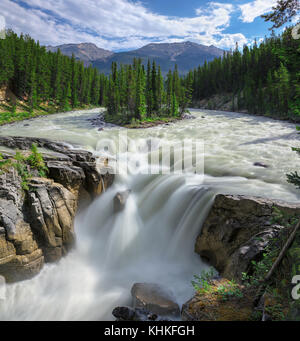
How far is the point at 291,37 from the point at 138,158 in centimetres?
1291

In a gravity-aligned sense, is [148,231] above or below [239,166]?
below

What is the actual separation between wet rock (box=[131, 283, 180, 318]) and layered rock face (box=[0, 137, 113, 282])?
148 inches

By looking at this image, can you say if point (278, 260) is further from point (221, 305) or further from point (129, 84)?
point (129, 84)

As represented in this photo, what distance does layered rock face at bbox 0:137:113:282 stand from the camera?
7.48 meters

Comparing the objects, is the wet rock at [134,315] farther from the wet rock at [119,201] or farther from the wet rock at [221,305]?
the wet rock at [119,201]

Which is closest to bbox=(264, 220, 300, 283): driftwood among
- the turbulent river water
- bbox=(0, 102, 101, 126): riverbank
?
the turbulent river water

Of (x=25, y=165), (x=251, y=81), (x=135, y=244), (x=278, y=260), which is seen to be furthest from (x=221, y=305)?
(x=251, y=81)

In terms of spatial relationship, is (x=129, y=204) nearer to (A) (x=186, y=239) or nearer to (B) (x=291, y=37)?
(A) (x=186, y=239)

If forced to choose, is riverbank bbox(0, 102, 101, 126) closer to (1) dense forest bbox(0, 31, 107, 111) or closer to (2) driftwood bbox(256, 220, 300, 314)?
(1) dense forest bbox(0, 31, 107, 111)

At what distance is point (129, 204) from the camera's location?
11.4 metres

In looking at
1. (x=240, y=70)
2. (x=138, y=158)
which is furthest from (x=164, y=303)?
(x=240, y=70)

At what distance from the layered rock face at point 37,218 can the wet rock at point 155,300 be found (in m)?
3.75

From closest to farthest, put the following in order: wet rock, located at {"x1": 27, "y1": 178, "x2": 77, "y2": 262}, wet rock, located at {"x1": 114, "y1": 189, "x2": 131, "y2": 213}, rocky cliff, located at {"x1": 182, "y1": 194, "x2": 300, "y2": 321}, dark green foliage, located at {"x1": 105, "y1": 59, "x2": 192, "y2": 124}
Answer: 1. rocky cliff, located at {"x1": 182, "y1": 194, "x2": 300, "y2": 321}
2. wet rock, located at {"x1": 27, "y1": 178, "x2": 77, "y2": 262}
3. wet rock, located at {"x1": 114, "y1": 189, "x2": 131, "y2": 213}
4. dark green foliage, located at {"x1": 105, "y1": 59, "x2": 192, "y2": 124}
